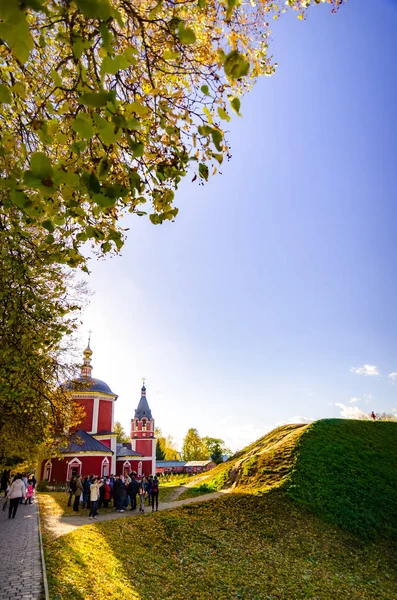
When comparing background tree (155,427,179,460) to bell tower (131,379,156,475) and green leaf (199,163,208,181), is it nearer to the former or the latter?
bell tower (131,379,156,475)

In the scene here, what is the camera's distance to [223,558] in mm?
9828

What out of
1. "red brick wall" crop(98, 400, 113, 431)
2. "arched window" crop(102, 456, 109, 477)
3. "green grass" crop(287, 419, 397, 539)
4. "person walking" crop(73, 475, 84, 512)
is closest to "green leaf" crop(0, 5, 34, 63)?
"green grass" crop(287, 419, 397, 539)

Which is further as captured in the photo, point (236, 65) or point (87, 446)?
point (87, 446)

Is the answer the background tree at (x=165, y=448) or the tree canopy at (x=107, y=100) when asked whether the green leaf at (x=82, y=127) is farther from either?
the background tree at (x=165, y=448)

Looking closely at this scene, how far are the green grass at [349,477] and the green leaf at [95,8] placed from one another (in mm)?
16059

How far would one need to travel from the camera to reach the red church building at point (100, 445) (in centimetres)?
3247

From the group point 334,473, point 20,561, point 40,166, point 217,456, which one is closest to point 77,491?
point 20,561

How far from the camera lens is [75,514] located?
16328 millimetres

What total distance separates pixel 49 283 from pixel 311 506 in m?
13.0

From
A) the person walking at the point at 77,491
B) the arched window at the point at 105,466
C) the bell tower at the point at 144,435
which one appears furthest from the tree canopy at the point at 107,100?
the bell tower at the point at 144,435

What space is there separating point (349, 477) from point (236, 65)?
18.4 metres

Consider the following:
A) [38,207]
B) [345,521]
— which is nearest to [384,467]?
[345,521]

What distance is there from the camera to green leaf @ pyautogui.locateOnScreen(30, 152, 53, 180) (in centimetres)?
202

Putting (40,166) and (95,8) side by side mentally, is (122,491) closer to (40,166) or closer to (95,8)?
(40,166)
